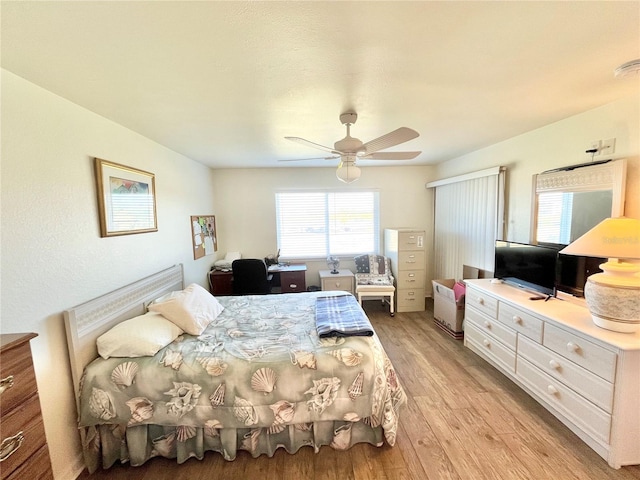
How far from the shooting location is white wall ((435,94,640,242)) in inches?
74.9

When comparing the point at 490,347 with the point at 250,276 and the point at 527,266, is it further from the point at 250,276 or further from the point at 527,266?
the point at 250,276

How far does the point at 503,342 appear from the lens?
2.41 meters

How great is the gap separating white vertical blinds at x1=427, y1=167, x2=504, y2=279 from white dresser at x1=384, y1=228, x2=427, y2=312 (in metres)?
0.47

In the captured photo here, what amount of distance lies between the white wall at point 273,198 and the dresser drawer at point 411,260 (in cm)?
69

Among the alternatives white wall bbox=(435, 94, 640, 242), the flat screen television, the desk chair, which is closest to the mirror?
white wall bbox=(435, 94, 640, 242)

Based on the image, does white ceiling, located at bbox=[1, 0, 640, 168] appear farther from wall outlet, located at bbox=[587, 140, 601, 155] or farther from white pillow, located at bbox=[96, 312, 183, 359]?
white pillow, located at bbox=[96, 312, 183, 359]

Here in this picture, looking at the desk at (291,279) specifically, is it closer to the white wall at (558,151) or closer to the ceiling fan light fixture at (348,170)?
the ceiling fan light fixture at (348,170)

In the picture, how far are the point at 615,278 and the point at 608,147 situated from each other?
3.53 feet

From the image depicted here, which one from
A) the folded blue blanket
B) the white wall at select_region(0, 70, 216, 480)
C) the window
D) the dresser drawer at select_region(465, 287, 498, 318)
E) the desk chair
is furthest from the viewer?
the window

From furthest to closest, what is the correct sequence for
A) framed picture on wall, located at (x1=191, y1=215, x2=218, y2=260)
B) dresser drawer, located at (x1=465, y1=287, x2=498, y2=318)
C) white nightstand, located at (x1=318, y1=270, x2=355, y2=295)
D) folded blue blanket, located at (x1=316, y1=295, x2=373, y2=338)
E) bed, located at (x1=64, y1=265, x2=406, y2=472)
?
white nightstand, located at (x1=318, y1=270, x2=355, y2=295) < framed picture on wall, located at (x1=191, y1=215, x2=218, y2=260) < dresser drawer, located at (x1=465, y1=287, x2=498, y2=318) < folded blue blanket, located at (x1=316, y1=295, x2=373, y2=338) < bed, located at (x1=64, y1=265, x2=406, y2=472)

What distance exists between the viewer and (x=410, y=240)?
403cm

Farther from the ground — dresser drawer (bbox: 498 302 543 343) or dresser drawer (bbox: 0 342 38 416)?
dresser drawer (bbox: 0 342 38 416)

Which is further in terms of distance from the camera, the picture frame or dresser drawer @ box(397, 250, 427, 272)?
dresser drawer @ box(397, 250, 427, 272)

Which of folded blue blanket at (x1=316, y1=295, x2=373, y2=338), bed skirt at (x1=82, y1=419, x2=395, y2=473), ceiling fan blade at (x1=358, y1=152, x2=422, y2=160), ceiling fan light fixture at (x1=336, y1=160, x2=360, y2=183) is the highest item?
ceiling fan blade at (x1=358, y1=152, x2=422, y2=160)
